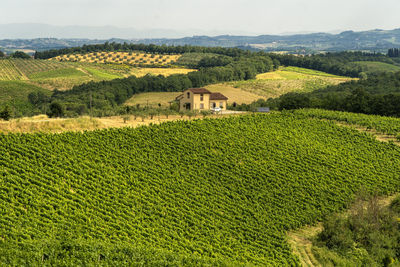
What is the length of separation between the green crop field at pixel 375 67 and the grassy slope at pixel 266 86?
20.8 meters

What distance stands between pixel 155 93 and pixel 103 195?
3261 inches

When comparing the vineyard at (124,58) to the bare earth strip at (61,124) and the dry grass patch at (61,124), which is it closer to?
the dry grass patch at (61,124)

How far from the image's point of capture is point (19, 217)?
26547 millimetres

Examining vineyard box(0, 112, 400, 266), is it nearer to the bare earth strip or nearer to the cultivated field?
the bare earth strip

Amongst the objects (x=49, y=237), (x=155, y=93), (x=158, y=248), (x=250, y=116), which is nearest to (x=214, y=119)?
(x=250, y=116)

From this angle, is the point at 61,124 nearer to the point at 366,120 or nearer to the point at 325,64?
the point at 366,120

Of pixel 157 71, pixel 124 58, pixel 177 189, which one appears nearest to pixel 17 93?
pixel 157 71

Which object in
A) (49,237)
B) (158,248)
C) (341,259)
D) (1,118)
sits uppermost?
(1,118)

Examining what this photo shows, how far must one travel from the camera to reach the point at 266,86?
127 meters

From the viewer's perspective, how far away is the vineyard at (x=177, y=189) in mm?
26453

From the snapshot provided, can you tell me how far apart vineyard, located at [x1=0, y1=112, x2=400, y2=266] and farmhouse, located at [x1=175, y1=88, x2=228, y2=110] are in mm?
19329

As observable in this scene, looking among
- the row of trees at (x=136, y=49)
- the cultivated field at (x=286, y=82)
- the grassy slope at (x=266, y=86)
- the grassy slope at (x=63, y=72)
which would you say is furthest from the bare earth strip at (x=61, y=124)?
the row of trees at (x=136, y=49)

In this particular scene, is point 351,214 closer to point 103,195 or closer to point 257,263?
point 257,263

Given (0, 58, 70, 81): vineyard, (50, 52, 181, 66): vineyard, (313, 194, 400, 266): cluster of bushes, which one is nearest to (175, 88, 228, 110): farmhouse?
(313, 194, 400, 266): cluster of bushes
